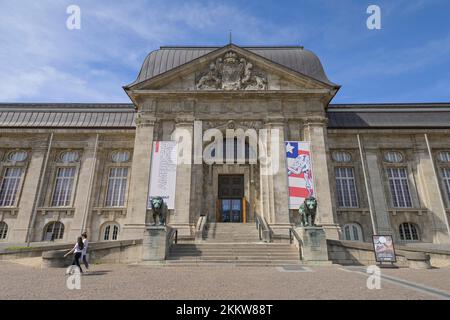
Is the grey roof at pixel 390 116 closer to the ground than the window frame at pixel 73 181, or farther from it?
farther from it

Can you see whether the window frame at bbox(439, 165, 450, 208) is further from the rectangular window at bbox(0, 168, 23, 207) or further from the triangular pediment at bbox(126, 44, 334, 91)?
the rectangular window at bbox(0, 168, 23, 207)

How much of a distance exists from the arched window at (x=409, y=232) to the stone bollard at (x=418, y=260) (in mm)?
11399

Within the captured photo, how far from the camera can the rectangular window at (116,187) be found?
74.8ft

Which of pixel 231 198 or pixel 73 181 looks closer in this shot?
pixel 231 198

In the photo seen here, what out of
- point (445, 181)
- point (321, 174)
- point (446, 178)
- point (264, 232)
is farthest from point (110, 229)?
Result: point (446, 178)

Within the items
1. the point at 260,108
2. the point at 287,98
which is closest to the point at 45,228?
the point at 260,108

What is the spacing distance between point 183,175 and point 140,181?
3.22m

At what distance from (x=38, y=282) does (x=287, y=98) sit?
66.0 ft

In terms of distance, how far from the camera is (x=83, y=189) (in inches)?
896

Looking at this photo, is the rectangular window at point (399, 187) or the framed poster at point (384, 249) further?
the rectangular window at point (399, 187)

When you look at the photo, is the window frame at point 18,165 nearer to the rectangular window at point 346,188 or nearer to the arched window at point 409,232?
the rectangular window at point 346,188

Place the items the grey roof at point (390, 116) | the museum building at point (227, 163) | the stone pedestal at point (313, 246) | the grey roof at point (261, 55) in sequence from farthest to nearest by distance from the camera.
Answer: the grey roof at point (390, 116), the grey roof at point (261, 55), the museum building at point (227, 163), the stone pedestal at point (313, 246)

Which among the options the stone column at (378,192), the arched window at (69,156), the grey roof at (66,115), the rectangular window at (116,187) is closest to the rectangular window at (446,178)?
the stone column at (378,192)

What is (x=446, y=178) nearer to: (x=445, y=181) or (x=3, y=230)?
(x=445, y=181)
